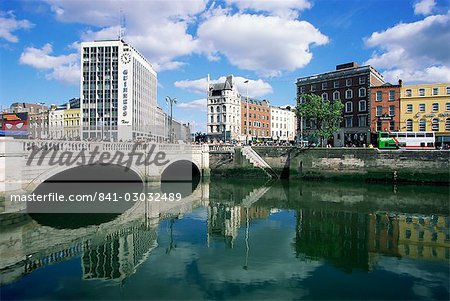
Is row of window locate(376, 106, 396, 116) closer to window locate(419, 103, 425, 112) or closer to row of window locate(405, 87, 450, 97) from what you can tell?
row of window locate(405, 87, 450, 97)

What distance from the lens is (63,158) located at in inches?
1004

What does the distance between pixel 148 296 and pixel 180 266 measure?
141 inches

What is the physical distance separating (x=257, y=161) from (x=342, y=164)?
13666mm

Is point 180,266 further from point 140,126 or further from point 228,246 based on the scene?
point 140,126

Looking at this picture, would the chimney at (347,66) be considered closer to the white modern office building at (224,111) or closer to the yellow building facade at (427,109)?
the yellow building facade at (427,109)

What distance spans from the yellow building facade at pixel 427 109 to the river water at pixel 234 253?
33924 millimetres

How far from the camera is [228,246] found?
66.9 ft

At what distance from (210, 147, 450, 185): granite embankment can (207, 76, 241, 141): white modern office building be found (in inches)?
1541

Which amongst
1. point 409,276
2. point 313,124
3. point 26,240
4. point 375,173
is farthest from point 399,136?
point 26,240

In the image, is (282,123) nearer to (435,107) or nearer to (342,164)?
(435,107)

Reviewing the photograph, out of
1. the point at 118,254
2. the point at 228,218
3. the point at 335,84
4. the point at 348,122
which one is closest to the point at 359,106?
the point at 348,122

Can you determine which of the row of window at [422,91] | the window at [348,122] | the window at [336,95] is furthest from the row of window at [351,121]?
the row of window at [422,91]

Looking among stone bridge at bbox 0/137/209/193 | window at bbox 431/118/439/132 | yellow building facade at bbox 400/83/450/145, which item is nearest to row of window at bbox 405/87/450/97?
yellow building facade at bbox 400/83/450/145

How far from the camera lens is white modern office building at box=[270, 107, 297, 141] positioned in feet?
386
